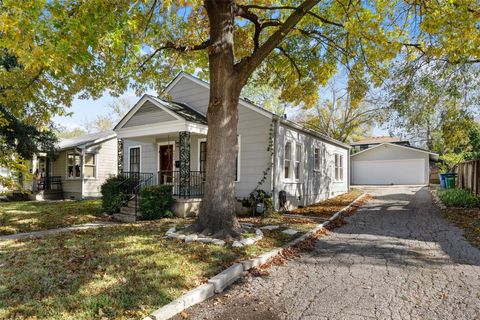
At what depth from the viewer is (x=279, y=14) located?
11.0 m

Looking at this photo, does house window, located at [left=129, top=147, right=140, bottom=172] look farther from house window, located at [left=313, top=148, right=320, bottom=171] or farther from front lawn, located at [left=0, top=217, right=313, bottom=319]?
house window, located at [left=313, top=148, right=320, bottom=171]

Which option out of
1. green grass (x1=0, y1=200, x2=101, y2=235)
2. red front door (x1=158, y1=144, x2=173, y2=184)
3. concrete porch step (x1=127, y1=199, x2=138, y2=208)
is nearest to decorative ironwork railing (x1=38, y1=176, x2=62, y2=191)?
green grass (x1=0, y1=200, x2=101, y2=235)

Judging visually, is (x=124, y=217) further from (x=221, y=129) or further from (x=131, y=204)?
(x=221, y=129)

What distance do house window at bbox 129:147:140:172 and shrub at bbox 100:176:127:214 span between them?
3.24 m

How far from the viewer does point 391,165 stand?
106 feet

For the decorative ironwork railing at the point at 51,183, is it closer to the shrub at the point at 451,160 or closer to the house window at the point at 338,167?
the house window at the point at 338,167

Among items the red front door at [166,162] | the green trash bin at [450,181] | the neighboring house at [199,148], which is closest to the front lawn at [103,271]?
the neighboring house at [199,148]

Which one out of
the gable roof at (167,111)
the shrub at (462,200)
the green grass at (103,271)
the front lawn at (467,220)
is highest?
the gable roof at (167,111)

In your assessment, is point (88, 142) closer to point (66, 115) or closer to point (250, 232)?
point (66, 115)

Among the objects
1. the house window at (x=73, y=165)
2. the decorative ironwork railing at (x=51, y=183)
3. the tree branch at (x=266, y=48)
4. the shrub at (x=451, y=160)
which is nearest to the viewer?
the tree branch at (x=266, y=48)

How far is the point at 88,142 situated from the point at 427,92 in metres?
19.3

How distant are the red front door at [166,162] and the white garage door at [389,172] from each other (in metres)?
26.1

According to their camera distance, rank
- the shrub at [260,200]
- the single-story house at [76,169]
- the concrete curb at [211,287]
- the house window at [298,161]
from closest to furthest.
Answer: the concrete curb at [211,287], the shrub at [260,200], the house window at [298,161], the single-story house at [76,169]

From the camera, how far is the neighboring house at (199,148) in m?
11.3
